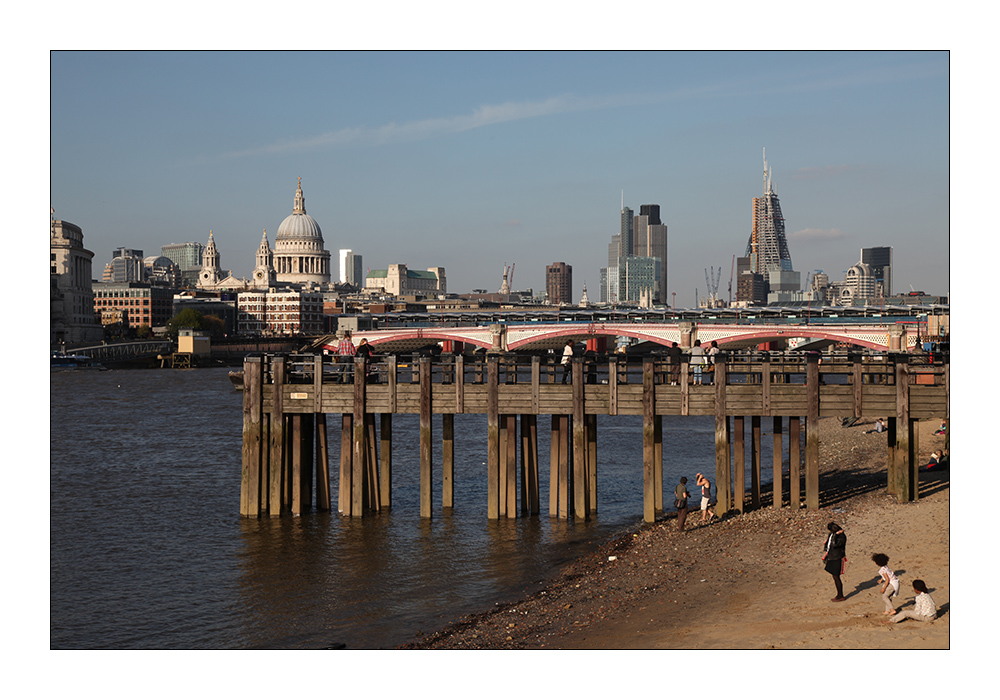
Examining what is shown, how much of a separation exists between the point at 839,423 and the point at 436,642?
3955 centimetres

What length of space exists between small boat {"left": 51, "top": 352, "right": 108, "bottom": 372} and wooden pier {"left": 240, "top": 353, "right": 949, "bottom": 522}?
99.8 m

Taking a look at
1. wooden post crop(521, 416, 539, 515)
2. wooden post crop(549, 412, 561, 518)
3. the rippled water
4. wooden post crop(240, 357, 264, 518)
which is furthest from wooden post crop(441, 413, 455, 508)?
wooden post crop(240, 357, 264, 518)

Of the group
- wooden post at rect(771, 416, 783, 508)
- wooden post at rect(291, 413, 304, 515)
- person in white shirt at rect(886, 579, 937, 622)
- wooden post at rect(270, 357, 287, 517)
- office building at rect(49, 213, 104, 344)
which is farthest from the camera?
office building at rect(49, 213, 104, 344)

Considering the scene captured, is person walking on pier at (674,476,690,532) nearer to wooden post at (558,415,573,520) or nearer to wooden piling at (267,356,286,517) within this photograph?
wooden post at (558,415,573,520)

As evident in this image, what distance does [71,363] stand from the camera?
402 feet

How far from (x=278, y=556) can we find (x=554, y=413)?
25.3ft

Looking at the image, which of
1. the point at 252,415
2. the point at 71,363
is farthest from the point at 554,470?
the point at 71,363

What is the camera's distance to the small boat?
394 feet

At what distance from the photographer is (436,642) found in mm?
17984

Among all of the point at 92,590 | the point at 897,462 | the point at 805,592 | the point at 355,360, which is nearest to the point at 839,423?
the point at 897,462

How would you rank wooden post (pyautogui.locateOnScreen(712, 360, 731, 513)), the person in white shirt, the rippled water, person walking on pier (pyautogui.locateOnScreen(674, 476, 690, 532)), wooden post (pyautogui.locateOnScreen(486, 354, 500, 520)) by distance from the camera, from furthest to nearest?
wooden post (pyautogui.locateOnScreen(486, 354, 500, 520)), wooden post (pyautogui.locateOnScreen(712, 360, 731, 513)), person walking on pier (pyautogui.locateOnScreen(674, 476, 690, 532)), the rippled water, the person in white shirt

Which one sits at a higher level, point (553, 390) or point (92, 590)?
point (553, 390)

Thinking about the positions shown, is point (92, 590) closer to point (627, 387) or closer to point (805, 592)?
point (627, 387)

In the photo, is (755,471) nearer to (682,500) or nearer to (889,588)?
(682,500)
